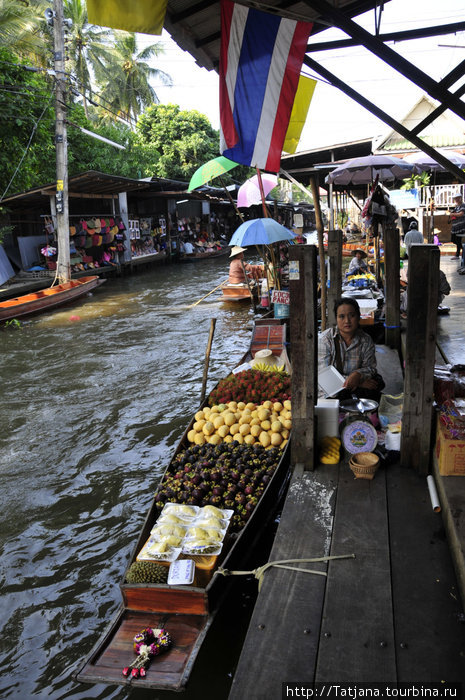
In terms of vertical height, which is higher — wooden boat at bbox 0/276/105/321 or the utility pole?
the utility pole

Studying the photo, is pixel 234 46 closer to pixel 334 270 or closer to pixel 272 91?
pixel 272 91

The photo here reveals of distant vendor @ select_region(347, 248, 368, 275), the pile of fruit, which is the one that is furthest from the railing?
the pile of fruit

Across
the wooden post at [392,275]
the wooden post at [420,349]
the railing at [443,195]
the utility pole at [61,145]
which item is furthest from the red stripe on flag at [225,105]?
the railing at [443,195]

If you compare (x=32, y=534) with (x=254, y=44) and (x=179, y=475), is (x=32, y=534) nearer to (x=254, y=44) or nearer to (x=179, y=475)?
(x=179, y=475)

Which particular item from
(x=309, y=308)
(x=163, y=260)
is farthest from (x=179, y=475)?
(x=163, y=260)

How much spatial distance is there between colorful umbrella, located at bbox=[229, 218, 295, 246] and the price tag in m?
7.50

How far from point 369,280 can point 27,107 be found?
1069 cm

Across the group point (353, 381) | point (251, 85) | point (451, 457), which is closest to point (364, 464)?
point (451, 457)

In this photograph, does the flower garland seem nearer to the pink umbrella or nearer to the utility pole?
the pink umbrella

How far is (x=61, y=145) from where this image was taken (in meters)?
16.8

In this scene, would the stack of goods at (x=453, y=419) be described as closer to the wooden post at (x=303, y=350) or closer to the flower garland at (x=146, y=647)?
the wooden post at (x=303, y=350)

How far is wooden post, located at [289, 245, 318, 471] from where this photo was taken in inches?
157

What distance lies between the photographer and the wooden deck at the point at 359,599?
2457 millimetres

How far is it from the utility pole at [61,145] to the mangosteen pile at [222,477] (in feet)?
45.8
